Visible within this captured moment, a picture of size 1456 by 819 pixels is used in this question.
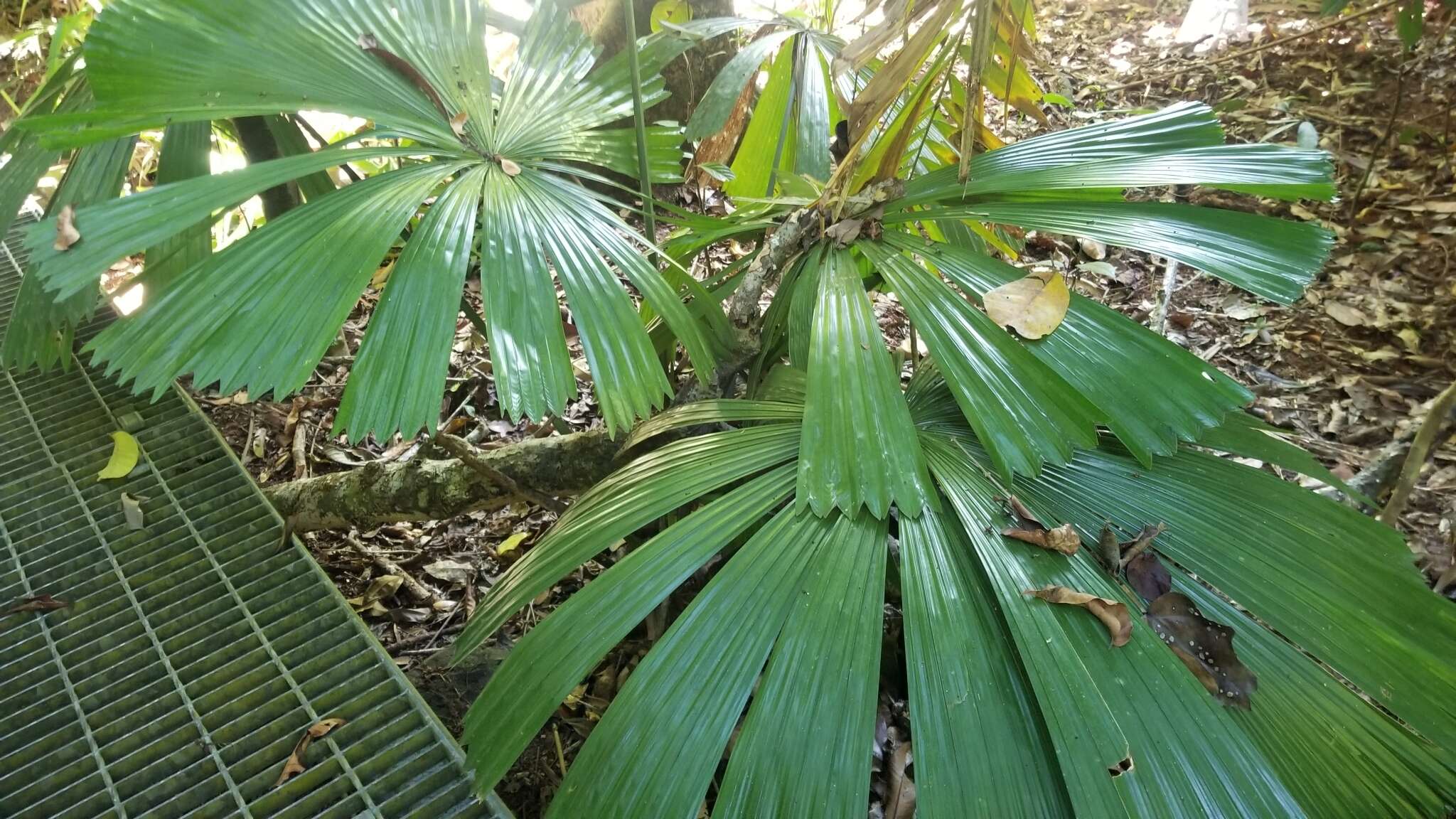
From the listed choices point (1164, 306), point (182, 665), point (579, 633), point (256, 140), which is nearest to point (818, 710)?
point (579, 633)

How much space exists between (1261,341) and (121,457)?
266cm

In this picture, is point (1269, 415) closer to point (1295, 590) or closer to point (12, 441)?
point (1295, 590)

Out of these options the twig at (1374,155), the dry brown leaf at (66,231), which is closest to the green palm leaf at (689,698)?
the dry brown leaf at (66,231)

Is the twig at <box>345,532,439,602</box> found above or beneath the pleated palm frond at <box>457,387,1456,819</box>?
beneath

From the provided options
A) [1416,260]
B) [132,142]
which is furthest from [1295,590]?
[1416,260]

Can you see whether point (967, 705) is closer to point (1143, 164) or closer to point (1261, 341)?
point (1143, 164)

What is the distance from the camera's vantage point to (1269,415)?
1.93 metres

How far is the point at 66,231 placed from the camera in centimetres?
84

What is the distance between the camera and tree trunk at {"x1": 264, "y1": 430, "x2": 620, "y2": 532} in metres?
1.41

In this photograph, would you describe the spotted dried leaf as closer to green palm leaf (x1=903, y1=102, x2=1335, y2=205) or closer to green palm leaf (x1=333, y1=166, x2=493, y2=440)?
green palm leaf (x1=903, y1=102, x2=1335, y2=205)

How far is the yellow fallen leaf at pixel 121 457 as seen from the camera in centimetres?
130

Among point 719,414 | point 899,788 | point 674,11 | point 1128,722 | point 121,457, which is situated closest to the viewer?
point 1128,722

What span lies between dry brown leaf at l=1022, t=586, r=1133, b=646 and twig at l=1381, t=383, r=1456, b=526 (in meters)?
0.82

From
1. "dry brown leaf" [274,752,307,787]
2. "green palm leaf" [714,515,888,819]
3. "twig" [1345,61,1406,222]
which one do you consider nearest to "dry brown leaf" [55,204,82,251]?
"dry brown leaf" [274,752,307,787]
